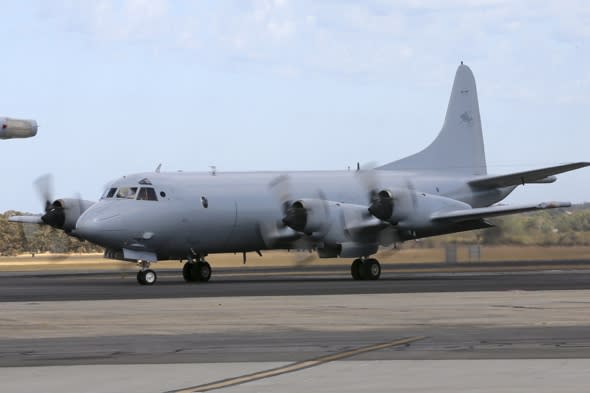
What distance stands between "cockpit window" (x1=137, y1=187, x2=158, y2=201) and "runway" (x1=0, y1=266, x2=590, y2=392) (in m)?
8.37

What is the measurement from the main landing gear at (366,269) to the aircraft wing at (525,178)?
7.24 m

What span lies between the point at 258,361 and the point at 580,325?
7827 millimetres

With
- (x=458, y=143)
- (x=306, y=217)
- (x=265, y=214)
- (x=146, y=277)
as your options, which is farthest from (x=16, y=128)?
(x=458, y=143)

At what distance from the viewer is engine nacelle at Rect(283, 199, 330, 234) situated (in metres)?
43.2

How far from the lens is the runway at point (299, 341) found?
43.5ft

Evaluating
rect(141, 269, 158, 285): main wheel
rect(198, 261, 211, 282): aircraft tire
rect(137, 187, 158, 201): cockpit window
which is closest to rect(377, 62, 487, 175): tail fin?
rect(198, 261, 211, 282): aircraft tire

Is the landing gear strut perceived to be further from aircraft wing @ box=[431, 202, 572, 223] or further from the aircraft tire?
aircraft wing @ box=[431, 202, 572, 223]

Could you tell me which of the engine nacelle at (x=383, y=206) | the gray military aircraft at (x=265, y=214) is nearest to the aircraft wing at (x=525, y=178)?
the gray military aircraft at (x=265, y=214)

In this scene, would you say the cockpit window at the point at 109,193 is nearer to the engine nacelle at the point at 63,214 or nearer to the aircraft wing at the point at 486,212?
the engine nacelle at the point at 63,214

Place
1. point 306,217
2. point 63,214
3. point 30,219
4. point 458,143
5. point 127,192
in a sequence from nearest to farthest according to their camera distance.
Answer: point 127,192, point 306,217, point 63,214, point 30,219, point 458,143

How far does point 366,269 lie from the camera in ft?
145

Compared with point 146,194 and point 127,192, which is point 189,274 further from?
point 127,192

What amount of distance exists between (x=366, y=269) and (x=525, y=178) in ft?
27.0

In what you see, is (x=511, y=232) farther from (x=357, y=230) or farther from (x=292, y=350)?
(x=292, y=350)
